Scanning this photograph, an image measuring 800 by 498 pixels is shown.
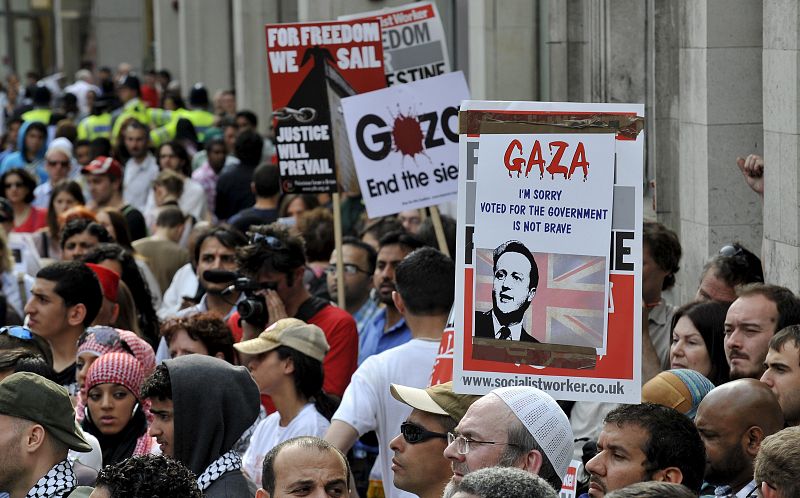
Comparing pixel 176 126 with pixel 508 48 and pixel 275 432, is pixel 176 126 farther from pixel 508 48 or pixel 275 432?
pixel 275 432

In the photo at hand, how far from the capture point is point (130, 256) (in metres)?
9.62

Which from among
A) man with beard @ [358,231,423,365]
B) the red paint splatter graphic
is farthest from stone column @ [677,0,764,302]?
man with beard @ [358,231,423,365]

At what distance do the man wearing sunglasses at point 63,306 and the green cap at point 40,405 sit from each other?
273 centimetres

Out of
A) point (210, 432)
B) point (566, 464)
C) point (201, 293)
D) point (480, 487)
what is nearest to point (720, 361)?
point (566, 464)

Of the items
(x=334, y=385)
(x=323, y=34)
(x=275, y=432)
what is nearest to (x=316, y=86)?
(x=323, y=34)

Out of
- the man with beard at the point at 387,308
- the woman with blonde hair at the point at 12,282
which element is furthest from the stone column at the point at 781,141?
the woman with blonde hair at the point at 12,282

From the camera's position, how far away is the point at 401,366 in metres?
6.61

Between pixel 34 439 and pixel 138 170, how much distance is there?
11417mm

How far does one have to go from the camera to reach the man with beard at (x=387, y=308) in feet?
27.4

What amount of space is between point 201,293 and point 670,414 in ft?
17.5

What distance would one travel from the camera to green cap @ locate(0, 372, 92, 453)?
5289mm

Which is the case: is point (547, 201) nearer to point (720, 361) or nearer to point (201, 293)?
point (720, 361)

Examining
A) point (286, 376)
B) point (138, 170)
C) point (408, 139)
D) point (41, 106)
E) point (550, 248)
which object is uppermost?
point (41, 106)

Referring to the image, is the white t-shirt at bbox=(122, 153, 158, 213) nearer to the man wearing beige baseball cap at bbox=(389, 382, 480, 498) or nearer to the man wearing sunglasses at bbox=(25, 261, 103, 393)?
the man wearing sunglasses at bbox=(25, 261, 103, 393)
